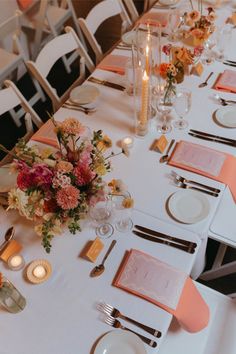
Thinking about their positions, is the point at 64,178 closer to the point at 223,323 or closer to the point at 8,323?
the point at 8,323

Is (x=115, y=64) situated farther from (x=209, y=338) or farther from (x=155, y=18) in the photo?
(x=209, y=338)

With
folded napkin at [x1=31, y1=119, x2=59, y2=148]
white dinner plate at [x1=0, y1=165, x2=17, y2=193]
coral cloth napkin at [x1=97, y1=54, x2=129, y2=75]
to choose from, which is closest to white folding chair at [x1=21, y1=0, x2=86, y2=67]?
coral cloth napkin at [x1=97, y1=54, x2=129, y2=75]

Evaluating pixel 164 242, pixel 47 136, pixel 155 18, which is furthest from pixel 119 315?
pixel 155 18

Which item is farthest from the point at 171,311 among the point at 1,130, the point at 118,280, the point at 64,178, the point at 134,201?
the point at 1,130

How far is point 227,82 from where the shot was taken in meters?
1.96

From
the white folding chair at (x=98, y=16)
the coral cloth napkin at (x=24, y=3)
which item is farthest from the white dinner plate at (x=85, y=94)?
the coral cloth napkin at (x=24, y=3)

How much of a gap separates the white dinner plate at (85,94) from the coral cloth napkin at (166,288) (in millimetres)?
963

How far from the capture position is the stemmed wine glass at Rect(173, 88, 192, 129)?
174cm

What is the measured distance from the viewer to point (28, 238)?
144 cm

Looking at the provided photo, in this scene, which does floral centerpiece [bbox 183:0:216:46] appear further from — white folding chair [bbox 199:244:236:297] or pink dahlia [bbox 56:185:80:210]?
pink dahlia [bbox 56:185:80:210]

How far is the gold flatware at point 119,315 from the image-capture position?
1.18 m

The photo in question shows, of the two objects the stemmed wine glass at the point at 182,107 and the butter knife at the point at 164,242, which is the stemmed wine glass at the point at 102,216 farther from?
the stemmed wine glass at the point at 182,107

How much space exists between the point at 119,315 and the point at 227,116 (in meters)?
1.10

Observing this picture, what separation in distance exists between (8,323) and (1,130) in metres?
2.03
